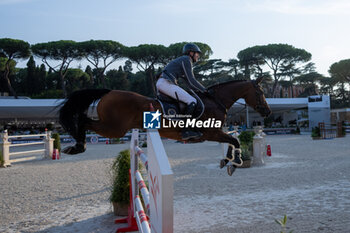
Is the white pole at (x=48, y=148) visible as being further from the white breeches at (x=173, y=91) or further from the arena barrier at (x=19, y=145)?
the white breeches at (x=173, y=91)

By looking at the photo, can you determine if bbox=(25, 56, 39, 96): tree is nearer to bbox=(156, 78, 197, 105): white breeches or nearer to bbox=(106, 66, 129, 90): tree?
bbox=(106, 66, 129, 90): tree

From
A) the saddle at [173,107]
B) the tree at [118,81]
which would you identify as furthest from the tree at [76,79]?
the saddle at [173,107]

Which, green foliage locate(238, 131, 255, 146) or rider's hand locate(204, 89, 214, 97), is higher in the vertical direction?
rider's hand locate(204, 89, 214, 97)

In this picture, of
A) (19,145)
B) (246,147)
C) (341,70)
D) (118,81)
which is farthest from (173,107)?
(341,70)

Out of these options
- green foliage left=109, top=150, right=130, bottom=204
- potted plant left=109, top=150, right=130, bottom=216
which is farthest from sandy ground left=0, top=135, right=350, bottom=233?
green foliage left=109, top=150, right=130, bottom=204

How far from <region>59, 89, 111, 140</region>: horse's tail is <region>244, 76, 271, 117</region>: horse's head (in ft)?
5.83

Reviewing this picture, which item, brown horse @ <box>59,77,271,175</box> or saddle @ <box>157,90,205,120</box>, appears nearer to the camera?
brown horse @ <box>59,77,271,175</box>

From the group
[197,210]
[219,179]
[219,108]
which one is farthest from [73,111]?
[219,179]

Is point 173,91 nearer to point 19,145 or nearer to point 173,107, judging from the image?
point 173,107

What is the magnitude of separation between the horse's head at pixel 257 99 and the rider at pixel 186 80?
0.73 metres

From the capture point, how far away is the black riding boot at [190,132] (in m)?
2.82

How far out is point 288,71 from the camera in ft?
131

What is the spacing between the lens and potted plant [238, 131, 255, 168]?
8.27 metres

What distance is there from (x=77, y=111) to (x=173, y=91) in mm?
1002
